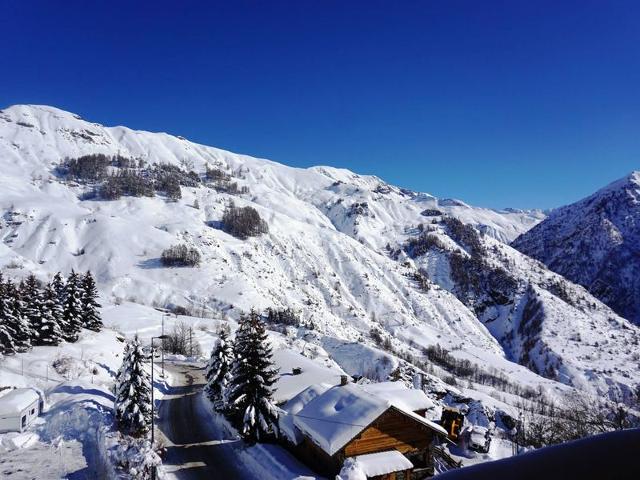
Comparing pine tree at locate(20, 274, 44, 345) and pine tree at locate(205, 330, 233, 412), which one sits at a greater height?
pine tree at locate(20, 274, 44, 345)

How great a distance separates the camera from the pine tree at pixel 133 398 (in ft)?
115

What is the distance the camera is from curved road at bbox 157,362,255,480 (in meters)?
29.1

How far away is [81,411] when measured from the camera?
38.2 metres

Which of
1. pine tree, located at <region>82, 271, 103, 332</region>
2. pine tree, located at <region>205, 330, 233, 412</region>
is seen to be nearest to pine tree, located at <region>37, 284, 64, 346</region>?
pine tree, located at <region>82, 271, 103, 332</region>

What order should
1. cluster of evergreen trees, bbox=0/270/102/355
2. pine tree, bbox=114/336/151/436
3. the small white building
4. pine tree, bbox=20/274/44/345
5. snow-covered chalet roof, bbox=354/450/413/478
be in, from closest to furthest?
1. snow-covered chalet roof, bbox=354/450/413/478
2. the small white building
3. pine tree, bbox=114/336/151/436
4. cluster of evergreen trees, bbox=0/270/102/355
5. pine tree, bbox=20/274/44/345

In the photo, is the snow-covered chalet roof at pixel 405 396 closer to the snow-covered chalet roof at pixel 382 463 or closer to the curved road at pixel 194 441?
the snow-covered chalet roof at pixel 382 463

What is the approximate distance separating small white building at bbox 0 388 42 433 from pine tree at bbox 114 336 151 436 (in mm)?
7452

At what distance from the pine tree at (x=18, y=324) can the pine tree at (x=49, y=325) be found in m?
1.55

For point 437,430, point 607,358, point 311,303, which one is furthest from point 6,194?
point 607,358

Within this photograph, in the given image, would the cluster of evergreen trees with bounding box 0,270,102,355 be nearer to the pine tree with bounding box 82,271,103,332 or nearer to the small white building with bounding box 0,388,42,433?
the pine tree with bounding box 82,271,103,332

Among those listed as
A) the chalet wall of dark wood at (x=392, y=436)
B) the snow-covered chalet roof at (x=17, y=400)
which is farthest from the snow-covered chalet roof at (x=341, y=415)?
the snow-covered chalet roof at (x=17, y=400)

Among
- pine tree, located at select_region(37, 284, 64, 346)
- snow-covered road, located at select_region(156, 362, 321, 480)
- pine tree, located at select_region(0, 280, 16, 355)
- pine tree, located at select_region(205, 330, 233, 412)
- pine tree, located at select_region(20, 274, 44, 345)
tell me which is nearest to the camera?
snow-covered road, located at select_region(156, 362, 321, 480)

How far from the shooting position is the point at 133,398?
35.4m

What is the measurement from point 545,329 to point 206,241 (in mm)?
140365
